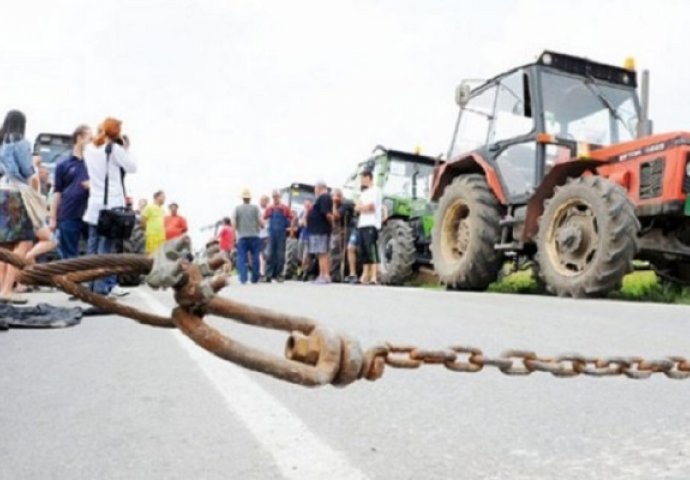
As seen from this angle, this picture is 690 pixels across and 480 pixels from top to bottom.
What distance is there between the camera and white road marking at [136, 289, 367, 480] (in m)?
2.16

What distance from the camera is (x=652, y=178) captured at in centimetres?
839

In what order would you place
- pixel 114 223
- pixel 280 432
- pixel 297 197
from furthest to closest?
1. pixel 297 197
2. pixel 114 223
3. pixel 280 432

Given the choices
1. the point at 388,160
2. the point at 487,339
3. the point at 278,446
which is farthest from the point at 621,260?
the point at 388,160

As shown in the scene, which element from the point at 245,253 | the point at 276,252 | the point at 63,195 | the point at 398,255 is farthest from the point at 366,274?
the point at 63,195

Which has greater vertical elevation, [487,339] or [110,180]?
[110,180]

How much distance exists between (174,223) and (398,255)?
13.5 feet

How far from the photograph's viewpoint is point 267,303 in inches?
328

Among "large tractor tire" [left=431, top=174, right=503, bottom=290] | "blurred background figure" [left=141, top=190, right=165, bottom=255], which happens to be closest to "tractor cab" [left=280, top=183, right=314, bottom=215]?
"blurred background figure" [left=141, top=190, right=165, bottom=255]

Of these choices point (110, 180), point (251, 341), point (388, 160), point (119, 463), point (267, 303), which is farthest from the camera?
point (388, 160)

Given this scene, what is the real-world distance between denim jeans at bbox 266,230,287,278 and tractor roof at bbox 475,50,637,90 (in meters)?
7.23

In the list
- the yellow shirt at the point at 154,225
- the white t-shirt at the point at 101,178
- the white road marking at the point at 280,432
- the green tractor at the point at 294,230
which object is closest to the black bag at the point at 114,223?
the white t-shirt at the point at 101,178

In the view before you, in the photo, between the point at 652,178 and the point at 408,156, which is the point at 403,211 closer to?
the point at 408,156

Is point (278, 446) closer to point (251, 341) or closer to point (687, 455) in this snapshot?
point (687, 455)

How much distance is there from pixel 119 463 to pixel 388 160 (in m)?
13.6
